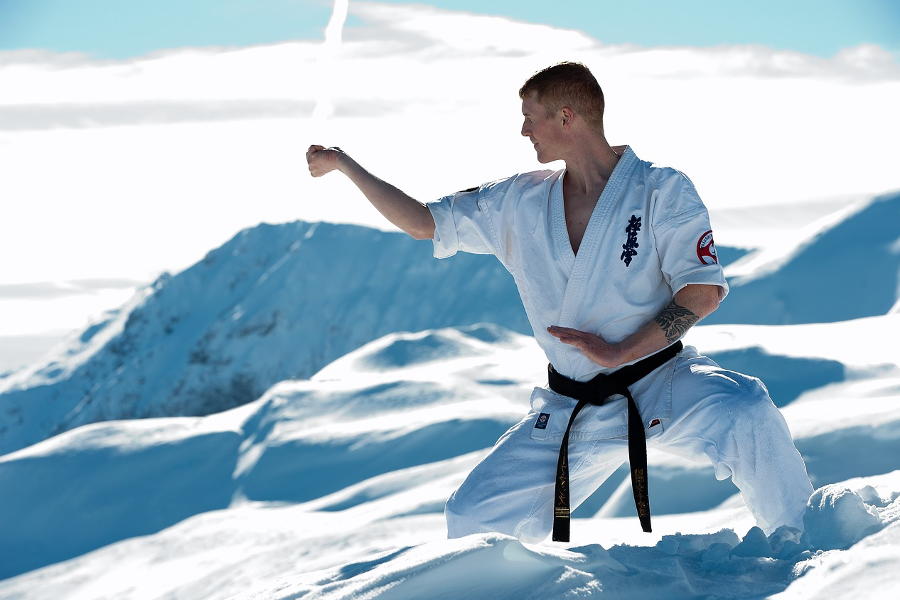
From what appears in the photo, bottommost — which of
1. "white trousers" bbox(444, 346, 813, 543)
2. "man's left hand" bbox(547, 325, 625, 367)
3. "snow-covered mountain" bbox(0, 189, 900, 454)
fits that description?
"white trousers" bbox(444, 346, 813, 543)

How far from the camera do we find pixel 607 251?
333 centimetres

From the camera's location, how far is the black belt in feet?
10.7

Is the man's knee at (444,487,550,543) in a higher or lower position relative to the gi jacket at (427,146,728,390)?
lower

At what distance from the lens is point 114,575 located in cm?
973

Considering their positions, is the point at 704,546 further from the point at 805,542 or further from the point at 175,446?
the point at 175,446

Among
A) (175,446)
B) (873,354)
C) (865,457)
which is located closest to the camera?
(865,457)

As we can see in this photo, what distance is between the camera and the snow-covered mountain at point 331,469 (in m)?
7.18

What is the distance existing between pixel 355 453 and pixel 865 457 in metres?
5.46

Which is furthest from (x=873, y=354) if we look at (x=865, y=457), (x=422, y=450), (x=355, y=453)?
(x=355, y=453)

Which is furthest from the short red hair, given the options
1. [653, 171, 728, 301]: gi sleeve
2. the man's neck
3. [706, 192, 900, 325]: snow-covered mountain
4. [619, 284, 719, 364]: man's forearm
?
[706, 192, 900, 325]: snow-covered mountain

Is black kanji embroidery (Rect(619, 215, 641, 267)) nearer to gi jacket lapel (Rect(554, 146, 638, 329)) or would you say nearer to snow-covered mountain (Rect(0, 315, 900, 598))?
gi jacket lapel (Rect(554, 146, 638, 329))

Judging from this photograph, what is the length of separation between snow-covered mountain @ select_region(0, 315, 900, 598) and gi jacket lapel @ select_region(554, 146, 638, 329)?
258 cm

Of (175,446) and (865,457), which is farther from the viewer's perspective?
(175,446)

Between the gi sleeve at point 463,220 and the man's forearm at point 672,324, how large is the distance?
0.65 meters
